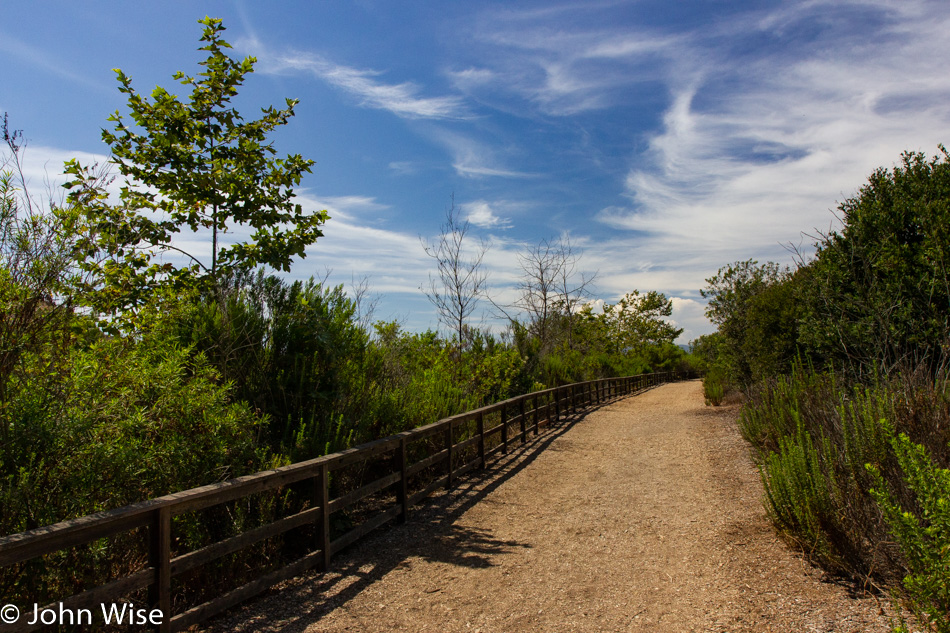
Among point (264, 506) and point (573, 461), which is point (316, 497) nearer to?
point (264, 506)

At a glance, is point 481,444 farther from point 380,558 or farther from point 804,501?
point 804,501

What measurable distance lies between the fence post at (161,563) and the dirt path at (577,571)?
1.65 feet

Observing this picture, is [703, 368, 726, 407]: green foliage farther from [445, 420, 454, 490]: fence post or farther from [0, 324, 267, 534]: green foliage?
[0, 324, 267, 534]: green foliage

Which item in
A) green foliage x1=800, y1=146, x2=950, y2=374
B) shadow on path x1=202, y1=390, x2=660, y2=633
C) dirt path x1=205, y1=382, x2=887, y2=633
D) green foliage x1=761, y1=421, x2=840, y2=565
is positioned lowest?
dirt path x1=205, y1=382, x2=887, y2=633

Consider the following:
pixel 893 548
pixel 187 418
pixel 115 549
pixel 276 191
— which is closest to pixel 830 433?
pixel 893 548

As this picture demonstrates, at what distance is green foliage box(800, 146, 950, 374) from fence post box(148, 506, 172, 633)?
729 cm

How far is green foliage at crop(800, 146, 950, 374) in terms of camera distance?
7473 millimetres

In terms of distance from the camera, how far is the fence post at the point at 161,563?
333 centimetres

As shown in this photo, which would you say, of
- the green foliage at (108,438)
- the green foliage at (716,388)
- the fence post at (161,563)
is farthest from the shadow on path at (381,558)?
the green foliage at (716,388)

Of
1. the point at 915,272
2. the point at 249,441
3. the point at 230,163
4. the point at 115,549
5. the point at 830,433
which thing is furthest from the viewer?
the point at 915,272

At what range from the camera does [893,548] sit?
13.0 ft

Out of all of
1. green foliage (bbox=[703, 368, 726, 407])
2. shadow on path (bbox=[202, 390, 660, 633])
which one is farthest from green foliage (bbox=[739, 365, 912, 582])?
green foliage (bbox=[703, 368, 726, 407])

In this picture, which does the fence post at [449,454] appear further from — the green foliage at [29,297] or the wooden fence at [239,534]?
the green foliage at [29,297]

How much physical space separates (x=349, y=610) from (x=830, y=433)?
14.5 feet
